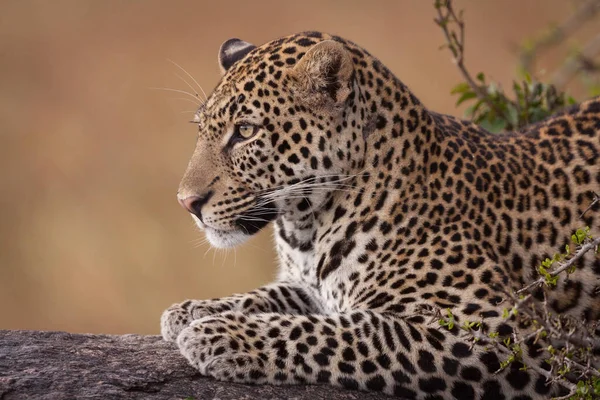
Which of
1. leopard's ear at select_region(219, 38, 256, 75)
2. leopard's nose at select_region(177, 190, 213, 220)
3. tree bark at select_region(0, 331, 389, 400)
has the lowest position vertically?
tree bark at select_region(0, 331, 389, 400)

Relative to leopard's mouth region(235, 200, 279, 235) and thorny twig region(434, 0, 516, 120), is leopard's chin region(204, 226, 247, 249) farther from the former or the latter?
thorny twig region(434, 0, 516, 120)

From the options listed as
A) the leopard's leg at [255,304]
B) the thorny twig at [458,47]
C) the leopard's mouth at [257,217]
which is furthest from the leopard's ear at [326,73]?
the thorny twig at [458,47]

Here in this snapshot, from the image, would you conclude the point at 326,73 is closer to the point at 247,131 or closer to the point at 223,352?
the point at 247,131

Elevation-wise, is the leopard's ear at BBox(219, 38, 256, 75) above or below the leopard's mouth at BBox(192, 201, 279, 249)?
above

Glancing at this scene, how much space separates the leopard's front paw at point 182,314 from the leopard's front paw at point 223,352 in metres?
0.83

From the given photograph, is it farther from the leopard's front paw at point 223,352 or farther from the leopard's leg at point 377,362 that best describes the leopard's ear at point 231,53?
the leopard's leg at point 377,362

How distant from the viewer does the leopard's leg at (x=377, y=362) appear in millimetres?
6305

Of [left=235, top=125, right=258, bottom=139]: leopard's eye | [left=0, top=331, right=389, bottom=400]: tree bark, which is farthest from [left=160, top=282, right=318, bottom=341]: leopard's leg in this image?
[left=235, top=125, right=258, bottom=139]: leopard's eye

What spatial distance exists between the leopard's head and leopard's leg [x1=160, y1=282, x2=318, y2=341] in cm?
76

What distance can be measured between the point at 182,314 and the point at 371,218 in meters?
1.75

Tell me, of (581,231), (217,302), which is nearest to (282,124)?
(217,302)

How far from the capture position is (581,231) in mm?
5719

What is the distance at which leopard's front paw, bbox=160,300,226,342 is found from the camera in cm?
748

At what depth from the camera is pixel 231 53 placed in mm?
8008
